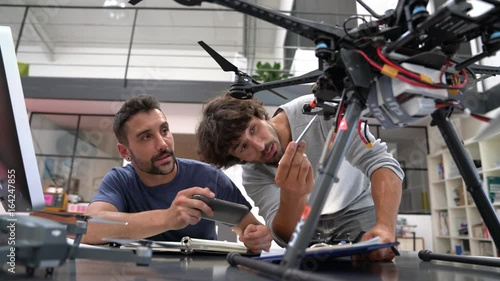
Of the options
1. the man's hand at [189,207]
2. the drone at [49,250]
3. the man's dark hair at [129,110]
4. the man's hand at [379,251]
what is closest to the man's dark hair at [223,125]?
the man's dark hair at [129,110]

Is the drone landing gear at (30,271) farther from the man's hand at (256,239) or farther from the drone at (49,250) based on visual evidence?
the man's hand at (256,239)

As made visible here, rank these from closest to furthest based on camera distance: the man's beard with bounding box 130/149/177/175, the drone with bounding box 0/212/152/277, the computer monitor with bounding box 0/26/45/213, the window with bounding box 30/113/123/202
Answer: the drone with bounding box 0/212/152/277, the computer monitor with bounding box 0/26/45/213, the man's beard with bounding box 130/149/177/175, the window with bounding box 30/113/123/202

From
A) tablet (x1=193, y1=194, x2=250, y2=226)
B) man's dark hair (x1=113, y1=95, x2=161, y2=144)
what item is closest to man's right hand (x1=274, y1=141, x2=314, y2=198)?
tablet (x1=193, y1=194, x2=250, y2=226)

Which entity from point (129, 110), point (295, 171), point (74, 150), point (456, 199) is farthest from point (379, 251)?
point (74, 150)

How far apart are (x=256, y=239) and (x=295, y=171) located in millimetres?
172

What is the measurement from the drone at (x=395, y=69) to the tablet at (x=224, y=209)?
8.0 inches

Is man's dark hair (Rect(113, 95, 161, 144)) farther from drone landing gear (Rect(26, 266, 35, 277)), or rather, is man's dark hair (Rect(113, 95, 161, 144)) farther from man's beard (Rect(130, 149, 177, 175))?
drone landing gear (Rect(26, 266, 35, 277))

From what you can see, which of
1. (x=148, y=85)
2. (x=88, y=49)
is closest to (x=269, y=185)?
(x=148, y=85)

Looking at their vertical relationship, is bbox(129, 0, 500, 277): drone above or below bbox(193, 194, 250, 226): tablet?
above

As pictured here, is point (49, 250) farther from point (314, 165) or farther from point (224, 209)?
point (314, 165)

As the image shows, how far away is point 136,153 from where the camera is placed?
1.11 m

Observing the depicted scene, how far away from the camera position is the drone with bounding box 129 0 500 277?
1.06 feet

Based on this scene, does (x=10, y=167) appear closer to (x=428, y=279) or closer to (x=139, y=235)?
(x=139, y=235)

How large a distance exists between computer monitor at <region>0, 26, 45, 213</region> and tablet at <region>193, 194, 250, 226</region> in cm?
27
